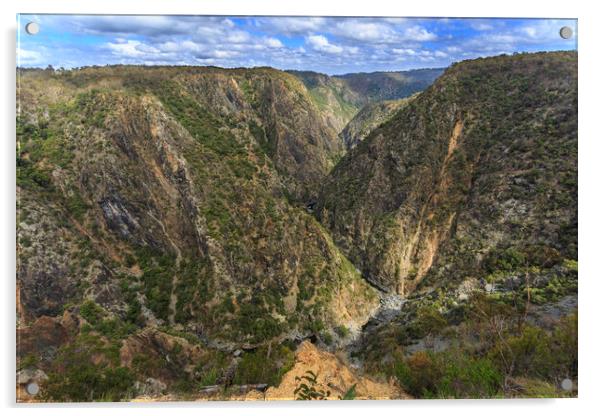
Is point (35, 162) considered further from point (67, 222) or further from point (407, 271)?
point (407, 271)

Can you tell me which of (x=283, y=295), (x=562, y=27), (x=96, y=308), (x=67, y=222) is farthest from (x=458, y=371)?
(x=67, y=222)

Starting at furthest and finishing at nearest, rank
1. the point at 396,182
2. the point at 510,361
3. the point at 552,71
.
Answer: the point at 396,182, the point at 552,71, the point at 510,361

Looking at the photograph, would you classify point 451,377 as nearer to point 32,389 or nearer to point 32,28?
point 32,389

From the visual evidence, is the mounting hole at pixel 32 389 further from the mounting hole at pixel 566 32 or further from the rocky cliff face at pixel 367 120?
the rocky cliff face at pixel 367 120

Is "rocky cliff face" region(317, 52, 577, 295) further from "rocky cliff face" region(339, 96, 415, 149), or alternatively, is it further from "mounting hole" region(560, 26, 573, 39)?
"rocky cliff face" region(339, 96, 415, 149)

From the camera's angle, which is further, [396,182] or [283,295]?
[396,182]

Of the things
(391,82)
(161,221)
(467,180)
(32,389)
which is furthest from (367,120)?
(32,389)
